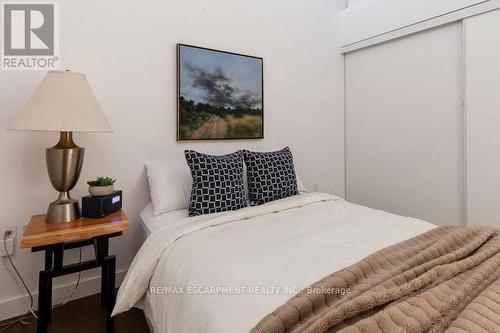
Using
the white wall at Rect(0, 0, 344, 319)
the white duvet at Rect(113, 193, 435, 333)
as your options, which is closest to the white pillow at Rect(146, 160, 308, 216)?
the white wall at Rect(0, 0, 344, 319)

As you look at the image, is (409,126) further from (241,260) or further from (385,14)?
(241,260)

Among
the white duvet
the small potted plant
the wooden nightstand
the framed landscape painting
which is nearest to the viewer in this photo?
the white duvet

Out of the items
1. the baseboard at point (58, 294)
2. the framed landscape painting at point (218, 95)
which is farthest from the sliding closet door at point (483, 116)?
the baseboard at point (58, 294)

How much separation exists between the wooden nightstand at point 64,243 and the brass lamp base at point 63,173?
6cm

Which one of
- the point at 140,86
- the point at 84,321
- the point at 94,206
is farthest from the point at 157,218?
the point at 140,86

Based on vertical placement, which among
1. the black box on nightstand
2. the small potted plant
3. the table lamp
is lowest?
the black box on nightstand

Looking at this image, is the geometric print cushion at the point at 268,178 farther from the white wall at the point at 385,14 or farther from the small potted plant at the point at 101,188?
the white wall at the point at 385,14

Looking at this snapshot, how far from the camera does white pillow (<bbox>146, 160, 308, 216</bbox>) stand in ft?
6.39

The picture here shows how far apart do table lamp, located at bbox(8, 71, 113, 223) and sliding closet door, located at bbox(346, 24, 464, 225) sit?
2560 mm

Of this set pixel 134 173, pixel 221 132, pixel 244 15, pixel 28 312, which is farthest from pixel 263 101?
pixel 28 312

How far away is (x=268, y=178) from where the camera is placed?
2.11 metres

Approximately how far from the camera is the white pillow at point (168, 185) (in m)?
1.95

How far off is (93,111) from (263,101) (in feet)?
5.00

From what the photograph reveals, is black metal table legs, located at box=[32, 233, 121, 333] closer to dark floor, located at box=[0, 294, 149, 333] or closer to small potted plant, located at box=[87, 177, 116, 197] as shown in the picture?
dark floor, located at box=[0, 294, 149, 333]
